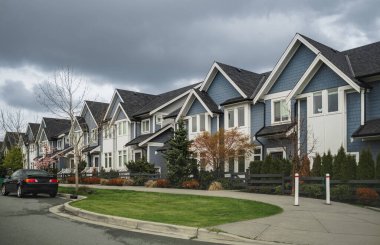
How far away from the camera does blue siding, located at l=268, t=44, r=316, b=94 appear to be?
87.5 feet

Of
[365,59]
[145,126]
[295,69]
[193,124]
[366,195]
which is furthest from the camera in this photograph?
[145,126]

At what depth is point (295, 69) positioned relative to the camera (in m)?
27.3

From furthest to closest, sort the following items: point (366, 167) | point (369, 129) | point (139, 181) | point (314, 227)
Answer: point (139, 181)
point (369, 129)
point (366, 167)
point (314, 227)

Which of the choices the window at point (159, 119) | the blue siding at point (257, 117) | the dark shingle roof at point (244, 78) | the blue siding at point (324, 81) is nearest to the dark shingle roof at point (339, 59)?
the blue siding at point (324, 81)

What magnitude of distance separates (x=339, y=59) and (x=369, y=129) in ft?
18.2

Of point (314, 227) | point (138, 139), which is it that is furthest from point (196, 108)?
point (314, 227)

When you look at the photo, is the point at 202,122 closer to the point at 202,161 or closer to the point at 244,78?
the point at 244,78

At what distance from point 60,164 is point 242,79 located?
37594 millimetres

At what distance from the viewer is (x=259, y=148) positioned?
2902 cm

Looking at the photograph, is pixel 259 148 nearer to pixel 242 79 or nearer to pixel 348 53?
pixel 242 79

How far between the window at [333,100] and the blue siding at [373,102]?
1663 millimetres

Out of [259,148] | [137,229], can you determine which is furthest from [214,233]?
[259,148]

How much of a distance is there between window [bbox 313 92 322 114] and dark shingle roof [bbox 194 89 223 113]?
8.41 m

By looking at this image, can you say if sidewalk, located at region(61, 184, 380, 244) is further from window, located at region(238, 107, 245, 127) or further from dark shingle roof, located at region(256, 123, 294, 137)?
window, located at region(238, 107, 245, 127)
